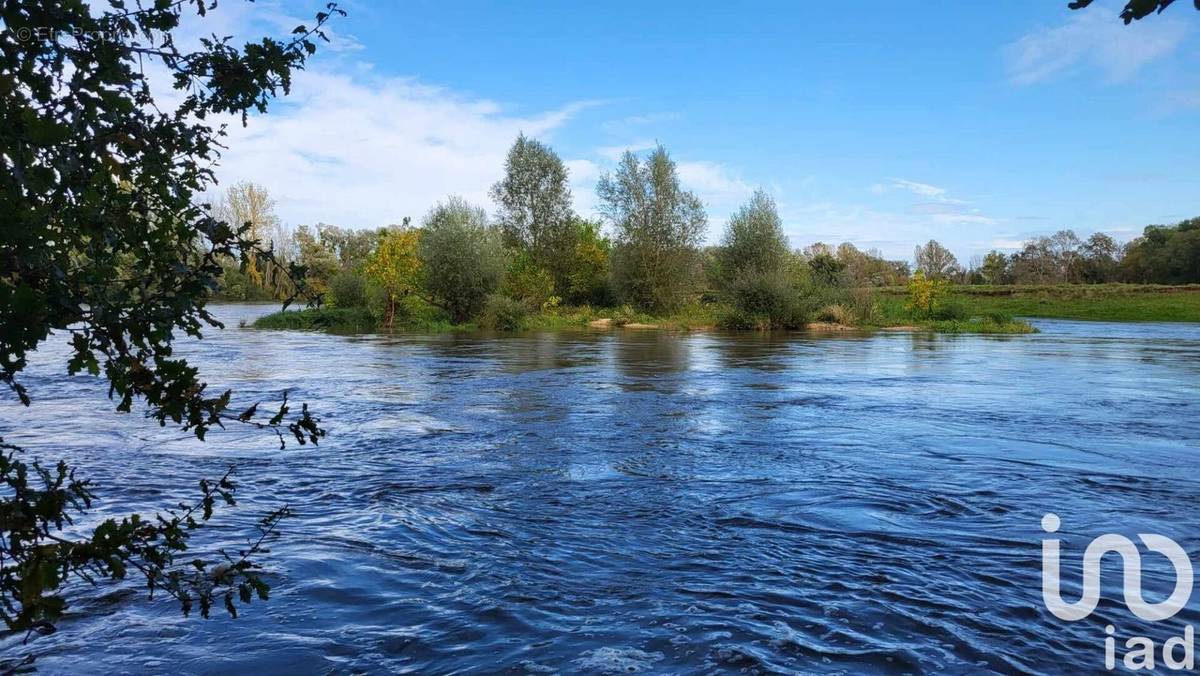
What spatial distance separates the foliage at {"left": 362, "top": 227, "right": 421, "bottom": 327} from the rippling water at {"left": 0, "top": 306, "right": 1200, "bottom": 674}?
982 inches

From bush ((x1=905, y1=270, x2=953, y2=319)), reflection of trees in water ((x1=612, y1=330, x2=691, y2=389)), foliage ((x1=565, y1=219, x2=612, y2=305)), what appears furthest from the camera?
foliage ((x1=565, y1=219, x2=612, y2=305))

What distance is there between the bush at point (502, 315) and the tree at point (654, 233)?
35.4ft

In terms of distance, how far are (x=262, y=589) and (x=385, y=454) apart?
5.31 m

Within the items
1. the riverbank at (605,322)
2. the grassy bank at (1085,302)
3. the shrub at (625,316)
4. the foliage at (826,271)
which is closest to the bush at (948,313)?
the riverbank at (605,322)

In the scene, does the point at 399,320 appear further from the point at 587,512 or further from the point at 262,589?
the point at 262,589

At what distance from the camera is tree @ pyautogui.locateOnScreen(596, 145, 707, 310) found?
4594cm

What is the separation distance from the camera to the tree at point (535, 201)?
5228 cm

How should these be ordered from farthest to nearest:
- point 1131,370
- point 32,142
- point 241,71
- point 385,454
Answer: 1. point 1131,370
2. point 385,454
3. point 241,71
4. point 32,142

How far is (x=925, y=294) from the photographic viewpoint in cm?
4316

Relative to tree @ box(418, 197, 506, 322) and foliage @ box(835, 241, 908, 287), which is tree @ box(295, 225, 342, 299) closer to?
tree @ box(418, 197, 506, 322)

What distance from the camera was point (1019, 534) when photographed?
5.02 meters

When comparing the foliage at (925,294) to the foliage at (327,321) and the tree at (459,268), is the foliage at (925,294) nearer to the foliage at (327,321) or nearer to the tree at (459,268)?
the tree at (459,268)

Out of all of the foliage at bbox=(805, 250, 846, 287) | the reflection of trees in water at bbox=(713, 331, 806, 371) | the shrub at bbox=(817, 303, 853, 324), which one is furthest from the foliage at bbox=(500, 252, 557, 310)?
the reflection of trees in water at bbox=(713, 331, 806, 371)

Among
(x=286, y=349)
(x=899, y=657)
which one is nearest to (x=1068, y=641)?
(x=899, y=657)
